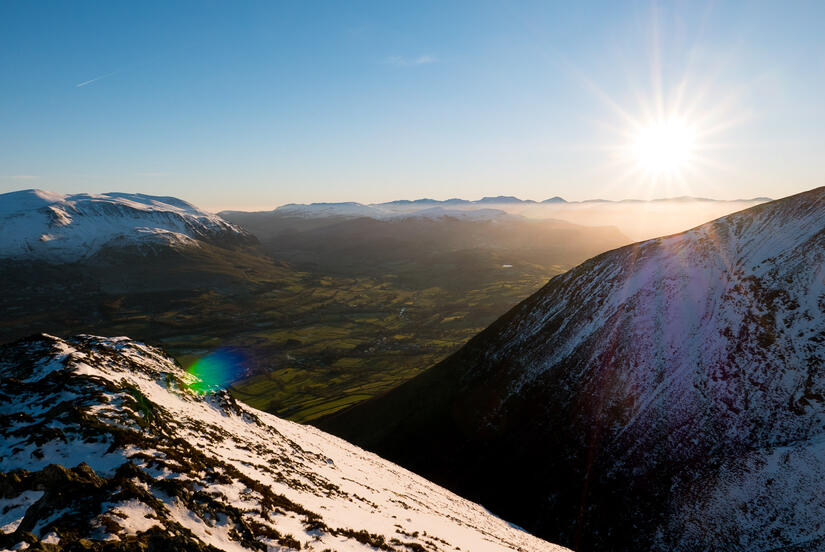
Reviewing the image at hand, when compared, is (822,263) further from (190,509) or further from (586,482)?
(190,509)

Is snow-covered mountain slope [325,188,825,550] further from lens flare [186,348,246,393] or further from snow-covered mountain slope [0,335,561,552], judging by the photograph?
lens flare [186,348,246,393]

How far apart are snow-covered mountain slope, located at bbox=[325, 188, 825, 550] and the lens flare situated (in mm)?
102509

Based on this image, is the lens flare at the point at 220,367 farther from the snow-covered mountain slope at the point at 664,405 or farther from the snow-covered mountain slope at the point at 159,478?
Result: the snow-covered mountain slope at the point at 159,478

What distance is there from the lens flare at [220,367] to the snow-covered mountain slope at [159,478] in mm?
129379

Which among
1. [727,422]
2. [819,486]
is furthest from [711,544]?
[727,422]

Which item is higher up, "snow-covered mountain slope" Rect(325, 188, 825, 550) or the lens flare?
"snow-covered mountain slope" Rect(325, 188, 825, 550)

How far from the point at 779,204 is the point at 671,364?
41.1 metres

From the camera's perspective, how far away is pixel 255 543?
18.4 metres

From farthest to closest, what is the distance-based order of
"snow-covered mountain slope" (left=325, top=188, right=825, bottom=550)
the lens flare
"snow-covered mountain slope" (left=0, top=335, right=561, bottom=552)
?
the lens flare, "snow-covered mountain slope" (left=325, top=188, right=825, bottom=550), "snow-covered mountain slope" (left=0, top=335, right=561, bottom=552)

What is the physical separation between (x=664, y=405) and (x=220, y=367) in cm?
17237

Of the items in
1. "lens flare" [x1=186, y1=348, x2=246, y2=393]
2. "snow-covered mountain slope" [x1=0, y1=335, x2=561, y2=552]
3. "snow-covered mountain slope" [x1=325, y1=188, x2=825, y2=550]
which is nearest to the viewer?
"snow-covered mountain slope" [x1=0, y1=335, x2=561, y2=552]

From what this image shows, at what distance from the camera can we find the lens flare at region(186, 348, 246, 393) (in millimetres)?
161875

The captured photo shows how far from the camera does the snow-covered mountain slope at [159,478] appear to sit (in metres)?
15.6

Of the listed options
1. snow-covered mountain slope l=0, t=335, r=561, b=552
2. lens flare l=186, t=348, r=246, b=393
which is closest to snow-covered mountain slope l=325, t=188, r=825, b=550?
snow-covered mountain slope l=0, t=335, r=561, b=552
